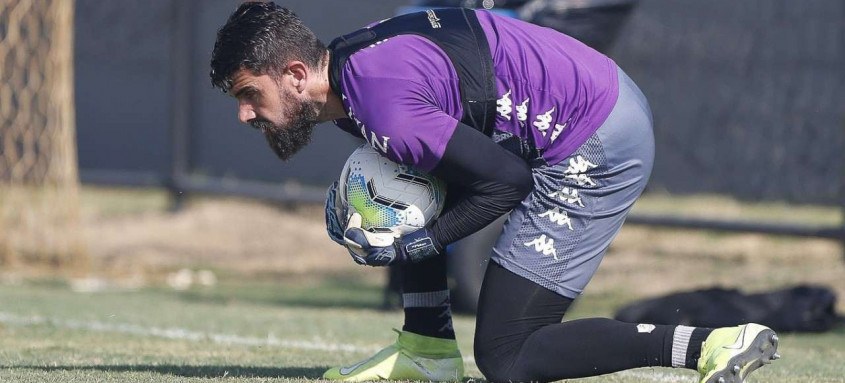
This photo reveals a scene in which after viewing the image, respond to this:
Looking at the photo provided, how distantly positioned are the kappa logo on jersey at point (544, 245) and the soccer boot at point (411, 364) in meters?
0.66

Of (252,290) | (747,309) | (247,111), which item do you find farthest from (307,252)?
(247,111)

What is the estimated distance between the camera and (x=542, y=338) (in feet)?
14.9

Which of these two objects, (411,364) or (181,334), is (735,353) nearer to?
(411,364)

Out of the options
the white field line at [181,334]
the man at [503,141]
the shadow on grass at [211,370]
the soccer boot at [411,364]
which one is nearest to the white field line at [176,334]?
the white field line at [181,334]

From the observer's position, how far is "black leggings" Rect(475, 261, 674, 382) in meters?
4.35

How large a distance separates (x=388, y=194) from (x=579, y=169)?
2.17 feet

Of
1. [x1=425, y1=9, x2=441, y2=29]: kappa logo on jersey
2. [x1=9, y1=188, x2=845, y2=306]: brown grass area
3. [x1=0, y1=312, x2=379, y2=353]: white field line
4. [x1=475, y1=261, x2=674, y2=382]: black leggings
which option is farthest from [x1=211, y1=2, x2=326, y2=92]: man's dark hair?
[x1=9, y1=188, x2=845, y2=306]: brown grass area

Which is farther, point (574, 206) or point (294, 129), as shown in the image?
point (574, 206)

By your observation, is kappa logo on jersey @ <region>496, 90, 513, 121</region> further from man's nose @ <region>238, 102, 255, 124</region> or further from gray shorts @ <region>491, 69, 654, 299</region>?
man's nose @ <region>238, 102, 255, 124</region>

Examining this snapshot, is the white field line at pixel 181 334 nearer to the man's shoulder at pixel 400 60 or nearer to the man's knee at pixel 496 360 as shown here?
the man's knee at pixel 496 360

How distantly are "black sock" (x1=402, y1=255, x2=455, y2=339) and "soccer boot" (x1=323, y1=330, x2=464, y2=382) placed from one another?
37 millimetres

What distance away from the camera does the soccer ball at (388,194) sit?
14.6ft

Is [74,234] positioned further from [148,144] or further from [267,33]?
[267,33]

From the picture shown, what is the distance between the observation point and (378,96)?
4258mm
